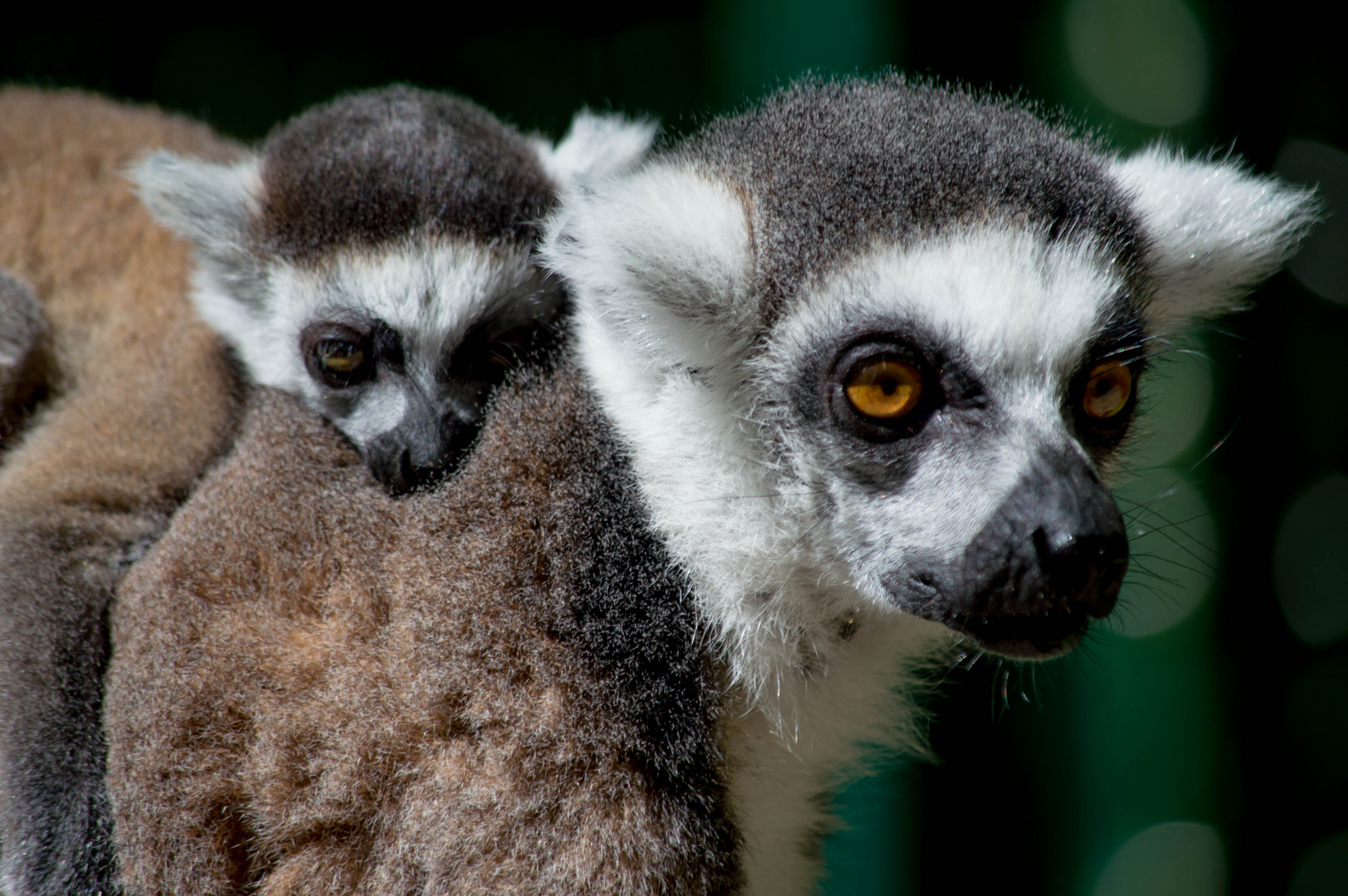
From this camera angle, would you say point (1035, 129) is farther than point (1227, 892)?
No

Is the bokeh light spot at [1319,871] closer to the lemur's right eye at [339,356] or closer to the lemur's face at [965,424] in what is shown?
the lemur's face at [965,424]

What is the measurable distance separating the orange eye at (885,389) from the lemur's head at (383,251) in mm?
684

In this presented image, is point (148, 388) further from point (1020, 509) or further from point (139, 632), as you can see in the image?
point (1020, 509)

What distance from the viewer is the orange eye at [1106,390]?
5.56 ft

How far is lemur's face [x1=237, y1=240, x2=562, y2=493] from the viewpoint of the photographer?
212cm

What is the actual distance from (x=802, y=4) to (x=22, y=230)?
2327mm

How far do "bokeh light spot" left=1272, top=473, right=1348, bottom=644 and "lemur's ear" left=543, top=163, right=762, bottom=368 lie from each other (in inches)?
99.4

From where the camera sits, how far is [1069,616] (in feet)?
4.87

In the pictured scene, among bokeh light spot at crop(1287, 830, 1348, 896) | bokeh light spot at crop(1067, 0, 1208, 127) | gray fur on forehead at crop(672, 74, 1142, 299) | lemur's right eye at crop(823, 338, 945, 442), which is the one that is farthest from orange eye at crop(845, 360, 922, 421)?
bokeh light spot at crop(1287, 830, 1348, 896)

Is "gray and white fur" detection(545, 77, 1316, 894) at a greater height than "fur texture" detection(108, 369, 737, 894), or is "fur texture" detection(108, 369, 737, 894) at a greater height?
"gray and white fur" detection(545, 77, 1316, 894)

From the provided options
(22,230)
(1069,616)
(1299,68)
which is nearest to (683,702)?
(1069,616)

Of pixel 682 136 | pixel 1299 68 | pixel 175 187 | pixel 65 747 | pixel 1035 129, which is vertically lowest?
pixel 65 747

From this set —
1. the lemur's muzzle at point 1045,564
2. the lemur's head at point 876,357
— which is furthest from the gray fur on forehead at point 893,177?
the lemur's muzzle at point 1045,564

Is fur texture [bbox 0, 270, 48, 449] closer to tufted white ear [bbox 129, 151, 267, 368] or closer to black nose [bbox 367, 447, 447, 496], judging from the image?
tufted white ear [bbox 129, 151, 267, 368]
